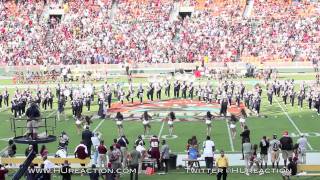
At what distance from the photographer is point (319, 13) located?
58719 mm

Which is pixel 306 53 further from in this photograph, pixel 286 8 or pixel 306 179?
pixel 306 179

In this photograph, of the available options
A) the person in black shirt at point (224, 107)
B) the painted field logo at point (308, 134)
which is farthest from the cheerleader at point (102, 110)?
the painted field logo at point (308, 134)

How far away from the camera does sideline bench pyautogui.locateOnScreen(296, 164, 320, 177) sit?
56.3ft

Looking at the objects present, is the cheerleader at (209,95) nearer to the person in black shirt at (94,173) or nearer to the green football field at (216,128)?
the green football field at (216,128)

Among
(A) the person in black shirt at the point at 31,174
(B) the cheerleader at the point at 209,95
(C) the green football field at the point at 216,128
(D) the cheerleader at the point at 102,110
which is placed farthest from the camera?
(B) the cheerleader at the point at 209,95

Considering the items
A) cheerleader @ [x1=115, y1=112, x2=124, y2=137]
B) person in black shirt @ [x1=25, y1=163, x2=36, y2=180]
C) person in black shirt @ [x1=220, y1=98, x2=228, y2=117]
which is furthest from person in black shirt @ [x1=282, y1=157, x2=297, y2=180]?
person in black shirt @ [x1=220, y1=98, x2=228, y2=117]

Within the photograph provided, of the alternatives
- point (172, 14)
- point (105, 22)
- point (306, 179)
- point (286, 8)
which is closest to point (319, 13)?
point (286, 8)

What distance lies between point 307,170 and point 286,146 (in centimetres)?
190

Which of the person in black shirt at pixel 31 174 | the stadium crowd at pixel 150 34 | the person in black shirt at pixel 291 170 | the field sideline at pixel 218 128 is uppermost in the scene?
the stadium crowd at pixel 150 34

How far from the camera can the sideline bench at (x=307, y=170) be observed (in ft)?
56.3

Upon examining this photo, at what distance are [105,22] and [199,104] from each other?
26131mm

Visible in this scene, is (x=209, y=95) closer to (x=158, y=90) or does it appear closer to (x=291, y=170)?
(x=158, y=90)

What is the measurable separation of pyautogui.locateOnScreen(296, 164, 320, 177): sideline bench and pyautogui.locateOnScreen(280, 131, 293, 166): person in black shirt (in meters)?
1.12

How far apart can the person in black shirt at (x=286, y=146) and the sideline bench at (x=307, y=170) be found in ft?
3.67
